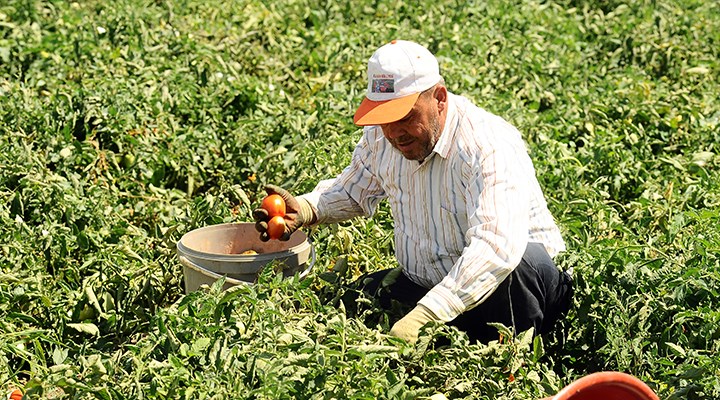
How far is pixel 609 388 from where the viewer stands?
276 centimetres

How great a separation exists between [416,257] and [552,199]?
3.66 feet

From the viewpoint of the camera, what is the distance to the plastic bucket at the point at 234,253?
3783 mm

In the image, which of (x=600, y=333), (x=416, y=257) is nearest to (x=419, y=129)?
(x=416, y=257)

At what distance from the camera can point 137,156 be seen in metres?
5.19

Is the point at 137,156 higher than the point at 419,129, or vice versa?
the point at 419,129

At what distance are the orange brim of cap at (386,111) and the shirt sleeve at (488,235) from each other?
264 mm

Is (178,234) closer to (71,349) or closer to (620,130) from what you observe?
(71,349)

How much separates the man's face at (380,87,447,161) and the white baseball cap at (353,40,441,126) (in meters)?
0.04

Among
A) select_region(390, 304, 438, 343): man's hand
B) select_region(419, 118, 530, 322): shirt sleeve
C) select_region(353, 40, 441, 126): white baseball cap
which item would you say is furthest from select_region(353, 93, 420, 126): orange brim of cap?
select_region(390, 304, 438, 343): man's hand

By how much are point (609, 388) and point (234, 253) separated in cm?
180

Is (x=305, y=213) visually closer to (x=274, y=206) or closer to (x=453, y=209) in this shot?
(x=274, y=206)

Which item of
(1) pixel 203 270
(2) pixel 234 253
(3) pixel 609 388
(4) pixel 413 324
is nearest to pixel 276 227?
(1) pixel 203 270

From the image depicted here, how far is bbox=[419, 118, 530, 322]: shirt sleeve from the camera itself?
3.29m

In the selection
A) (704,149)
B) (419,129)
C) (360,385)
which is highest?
(419,129)
